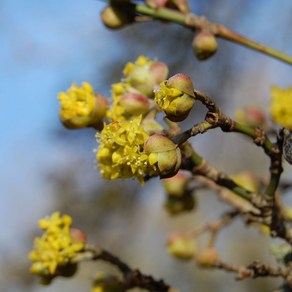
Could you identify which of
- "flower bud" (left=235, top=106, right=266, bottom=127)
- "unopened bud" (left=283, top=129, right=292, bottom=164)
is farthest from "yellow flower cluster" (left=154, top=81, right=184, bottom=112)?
"flower bud" (left=235, top=106, right=266, bottom=127)

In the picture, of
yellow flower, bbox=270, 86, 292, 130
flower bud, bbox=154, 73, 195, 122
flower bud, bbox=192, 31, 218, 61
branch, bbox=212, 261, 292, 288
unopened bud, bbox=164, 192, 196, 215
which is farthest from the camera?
unopened bud, bbox=164, 192, 196, 215

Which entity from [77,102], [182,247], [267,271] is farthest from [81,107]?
[182,247]

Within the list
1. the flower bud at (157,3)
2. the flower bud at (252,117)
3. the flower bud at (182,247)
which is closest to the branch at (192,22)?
the flower bud at (157,3)

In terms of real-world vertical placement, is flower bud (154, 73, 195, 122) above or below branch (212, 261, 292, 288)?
above

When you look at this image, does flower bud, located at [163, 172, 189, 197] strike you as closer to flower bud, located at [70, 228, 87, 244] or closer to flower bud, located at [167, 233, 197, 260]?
flower bud, located at [167, 233, 197, 260]

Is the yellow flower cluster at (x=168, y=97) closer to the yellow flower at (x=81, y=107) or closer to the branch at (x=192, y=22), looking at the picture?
the yellow flower at (x=81, y=107)

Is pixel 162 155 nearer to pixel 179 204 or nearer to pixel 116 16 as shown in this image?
pixel 116 16
